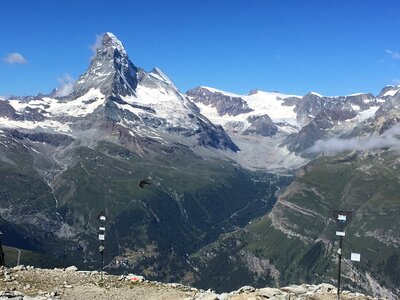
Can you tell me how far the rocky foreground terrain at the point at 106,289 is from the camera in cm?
4156

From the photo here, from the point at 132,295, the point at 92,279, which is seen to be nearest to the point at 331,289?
the point at 132,295

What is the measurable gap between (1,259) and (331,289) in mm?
34682

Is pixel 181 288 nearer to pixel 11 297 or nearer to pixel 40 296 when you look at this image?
pixel 40 296

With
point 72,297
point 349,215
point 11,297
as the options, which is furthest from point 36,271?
point 349,215

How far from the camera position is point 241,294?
41.2 metres

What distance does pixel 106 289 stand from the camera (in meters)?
47.7

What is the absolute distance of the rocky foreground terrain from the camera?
41.6 metres

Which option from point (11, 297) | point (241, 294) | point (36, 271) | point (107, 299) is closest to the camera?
point (11, 297)

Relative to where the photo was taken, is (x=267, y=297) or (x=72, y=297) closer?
(x=267, y=297)

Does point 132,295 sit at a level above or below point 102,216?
below

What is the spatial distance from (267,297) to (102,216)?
19791 millimetres

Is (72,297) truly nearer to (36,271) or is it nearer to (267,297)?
(36,271)

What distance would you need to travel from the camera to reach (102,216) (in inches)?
2063

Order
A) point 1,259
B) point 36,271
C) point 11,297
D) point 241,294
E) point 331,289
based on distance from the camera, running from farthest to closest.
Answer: point 1,259 < point 36,271 < point 331,289 < point 241,294 < point 11,297
